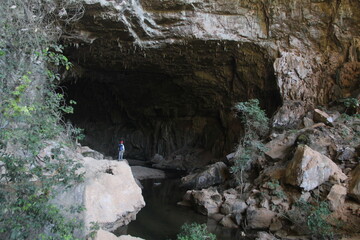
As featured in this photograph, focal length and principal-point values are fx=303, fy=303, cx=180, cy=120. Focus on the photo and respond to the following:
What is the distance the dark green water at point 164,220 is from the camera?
6758 mm

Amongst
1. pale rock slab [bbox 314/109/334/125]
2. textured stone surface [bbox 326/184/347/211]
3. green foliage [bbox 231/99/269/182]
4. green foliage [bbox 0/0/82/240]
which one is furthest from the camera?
pale rock slab [bbox 314/109/334/125]

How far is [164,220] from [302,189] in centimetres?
358

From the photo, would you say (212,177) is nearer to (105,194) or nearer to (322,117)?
(322,117)

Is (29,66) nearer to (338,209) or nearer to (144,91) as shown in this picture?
(338,209)

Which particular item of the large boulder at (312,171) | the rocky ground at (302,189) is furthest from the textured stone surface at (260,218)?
the large boulder at (312,171)

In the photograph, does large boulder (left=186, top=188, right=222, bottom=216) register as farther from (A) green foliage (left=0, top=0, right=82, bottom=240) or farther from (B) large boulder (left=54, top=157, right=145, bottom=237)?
(A) green foliage (left=0, top=0, right=82, bottom=240)

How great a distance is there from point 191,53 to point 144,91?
702 centimetres

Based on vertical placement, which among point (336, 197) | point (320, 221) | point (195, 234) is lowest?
point (195, 234)

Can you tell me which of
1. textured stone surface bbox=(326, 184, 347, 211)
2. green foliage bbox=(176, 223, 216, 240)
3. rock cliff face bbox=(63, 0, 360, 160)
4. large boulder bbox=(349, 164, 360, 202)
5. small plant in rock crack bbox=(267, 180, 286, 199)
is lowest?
green foliage bbox=(176, 223, 216, 240)

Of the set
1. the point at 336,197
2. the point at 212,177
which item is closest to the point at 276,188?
the point at 336,197

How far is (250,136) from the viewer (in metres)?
10.4

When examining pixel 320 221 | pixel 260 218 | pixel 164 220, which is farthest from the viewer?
pixel 164 220

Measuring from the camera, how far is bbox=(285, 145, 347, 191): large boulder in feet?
24.3

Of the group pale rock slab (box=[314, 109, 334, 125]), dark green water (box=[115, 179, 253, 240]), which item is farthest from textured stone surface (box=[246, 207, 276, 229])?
pale rock slab (box=[314, 109, 334, 125])
